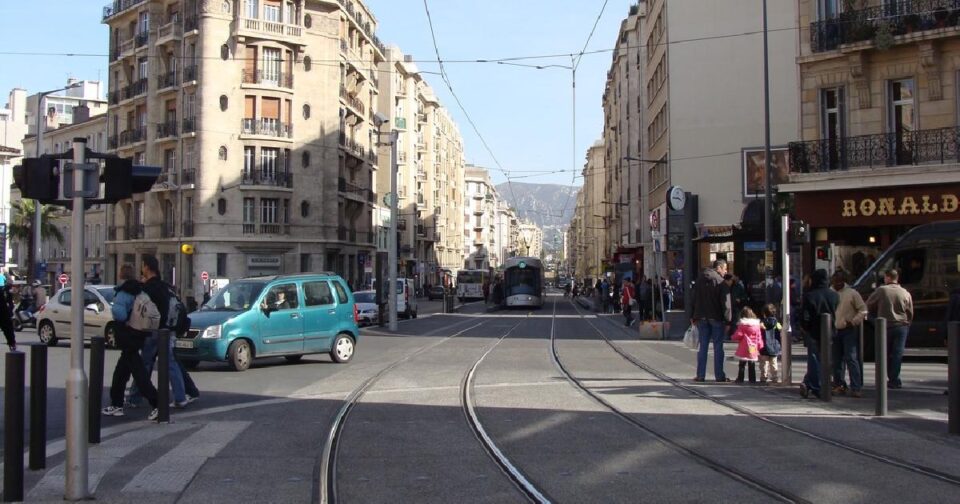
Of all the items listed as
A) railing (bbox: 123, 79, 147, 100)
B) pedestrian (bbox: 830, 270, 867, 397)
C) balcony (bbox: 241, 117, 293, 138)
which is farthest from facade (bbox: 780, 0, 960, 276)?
railing (bbox: 123, 79, 147, 100)

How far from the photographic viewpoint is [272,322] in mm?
16469

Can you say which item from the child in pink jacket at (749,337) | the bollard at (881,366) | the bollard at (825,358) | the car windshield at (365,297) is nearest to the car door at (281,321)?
the child in pink jacket at (749,337)

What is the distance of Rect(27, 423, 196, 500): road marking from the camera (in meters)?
6.63

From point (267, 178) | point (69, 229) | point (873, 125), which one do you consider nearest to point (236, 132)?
point (267, 178)

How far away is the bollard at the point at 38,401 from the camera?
666 cm

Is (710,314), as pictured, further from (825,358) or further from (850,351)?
(825,358)

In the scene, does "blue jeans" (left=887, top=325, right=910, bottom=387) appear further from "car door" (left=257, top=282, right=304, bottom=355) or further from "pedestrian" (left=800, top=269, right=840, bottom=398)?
"car door" (left=257, top=282, right=304, bottom=355)

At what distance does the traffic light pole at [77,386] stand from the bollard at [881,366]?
8267 mm

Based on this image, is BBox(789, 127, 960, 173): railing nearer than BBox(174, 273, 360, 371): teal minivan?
No

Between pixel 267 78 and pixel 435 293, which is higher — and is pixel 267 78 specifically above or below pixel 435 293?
above

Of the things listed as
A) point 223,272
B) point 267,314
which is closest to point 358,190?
point 223,272

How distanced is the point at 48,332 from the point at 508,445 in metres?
17.7

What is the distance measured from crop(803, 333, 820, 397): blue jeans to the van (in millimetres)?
6377

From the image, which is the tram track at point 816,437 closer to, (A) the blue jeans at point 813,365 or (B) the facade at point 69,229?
(A) the blue jeans at point 813,365
